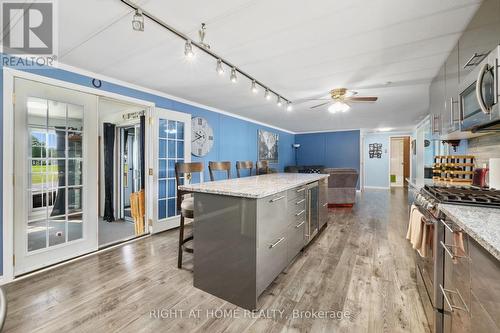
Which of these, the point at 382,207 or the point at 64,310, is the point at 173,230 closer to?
the point at 64,310

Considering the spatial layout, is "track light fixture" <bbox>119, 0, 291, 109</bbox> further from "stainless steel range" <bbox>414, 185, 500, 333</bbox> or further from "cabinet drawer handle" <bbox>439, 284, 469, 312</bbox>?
"cabinet drawer handle" <bbox>439, 284, 469, 312</bbox>

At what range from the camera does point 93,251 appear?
2777 mm

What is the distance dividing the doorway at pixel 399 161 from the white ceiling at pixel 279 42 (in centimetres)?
686

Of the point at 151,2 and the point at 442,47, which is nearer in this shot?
the point at 151,2

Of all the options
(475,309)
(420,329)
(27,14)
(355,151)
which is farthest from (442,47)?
(355,151)

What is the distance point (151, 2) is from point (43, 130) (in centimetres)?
198

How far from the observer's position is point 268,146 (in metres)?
6.92

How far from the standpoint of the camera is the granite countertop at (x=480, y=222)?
752 millimetres

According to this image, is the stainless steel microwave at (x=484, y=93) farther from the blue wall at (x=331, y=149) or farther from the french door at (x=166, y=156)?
the blue wall at (x=331, y=149)

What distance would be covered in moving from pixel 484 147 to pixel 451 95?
1.97 ft

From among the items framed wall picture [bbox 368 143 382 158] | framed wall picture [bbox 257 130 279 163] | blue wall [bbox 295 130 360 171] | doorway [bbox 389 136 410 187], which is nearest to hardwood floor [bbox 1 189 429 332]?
framed wall picture [bbox 257 130 279 163]

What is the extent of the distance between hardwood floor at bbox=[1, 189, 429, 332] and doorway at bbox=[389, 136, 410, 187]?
311 inches

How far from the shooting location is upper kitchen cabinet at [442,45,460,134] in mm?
1898

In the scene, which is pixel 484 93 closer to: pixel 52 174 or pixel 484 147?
pixel 484 147
